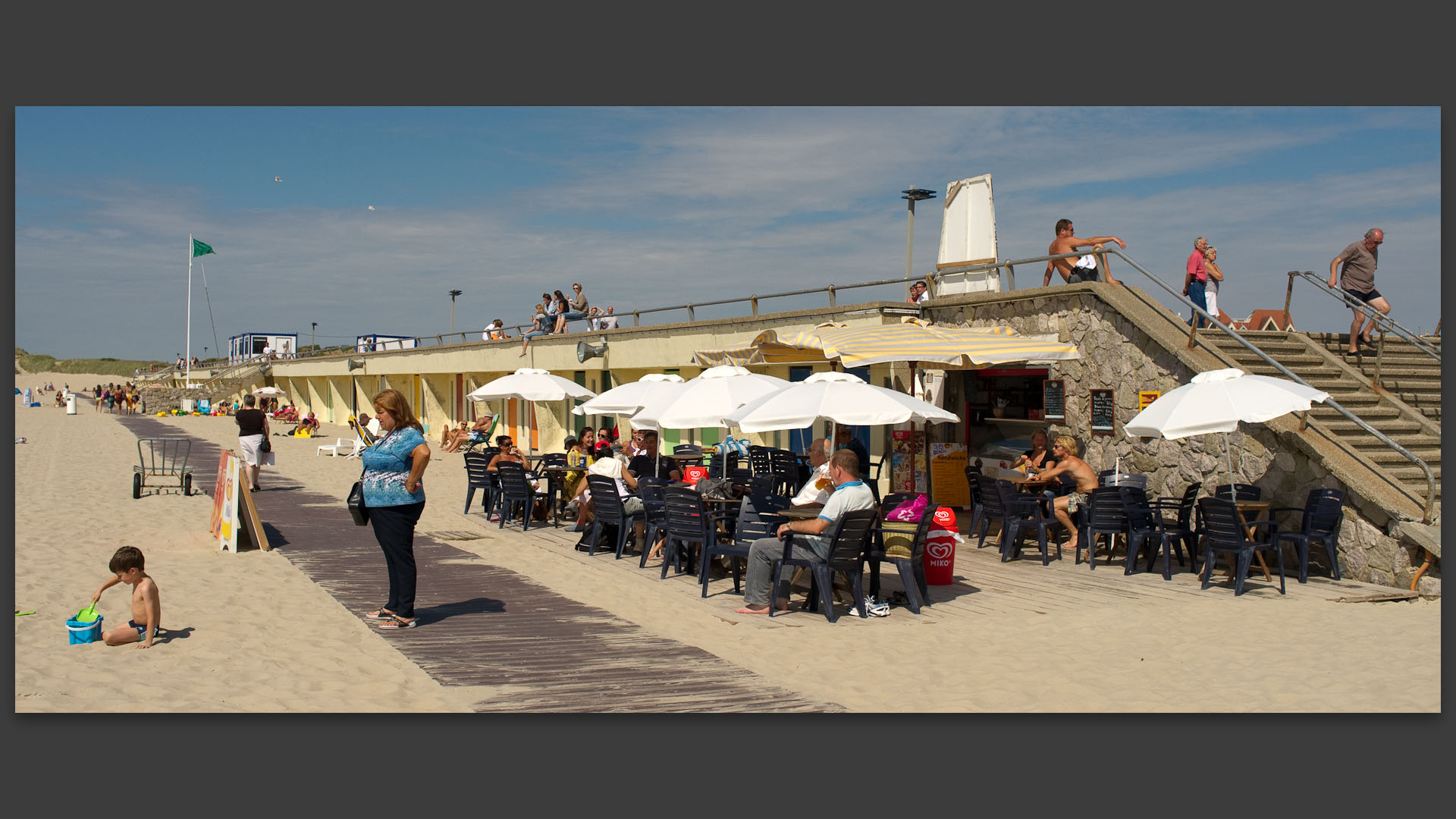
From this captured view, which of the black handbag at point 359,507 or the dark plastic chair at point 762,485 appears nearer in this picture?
the black handbag at point 359,507

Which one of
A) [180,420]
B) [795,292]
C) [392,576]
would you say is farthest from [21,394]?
[392,576]

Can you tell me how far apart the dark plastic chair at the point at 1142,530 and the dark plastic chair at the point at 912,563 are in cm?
223

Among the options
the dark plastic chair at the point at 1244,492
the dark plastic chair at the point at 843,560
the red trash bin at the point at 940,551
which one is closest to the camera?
the dark plastic chair at the point at 843,560

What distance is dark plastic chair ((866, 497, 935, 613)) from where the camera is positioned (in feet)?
25.9

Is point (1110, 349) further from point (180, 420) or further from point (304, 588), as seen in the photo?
point (180, 420)

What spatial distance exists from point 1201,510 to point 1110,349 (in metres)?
3.22

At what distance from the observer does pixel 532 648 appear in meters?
6.66

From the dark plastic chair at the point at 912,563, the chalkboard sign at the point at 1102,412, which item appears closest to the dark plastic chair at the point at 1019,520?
the chalkboard sign at the point at 1102,412

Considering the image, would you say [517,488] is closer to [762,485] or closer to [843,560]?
[762,485]

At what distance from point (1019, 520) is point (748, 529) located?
10.4ft

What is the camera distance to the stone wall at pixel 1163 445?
8.89 m

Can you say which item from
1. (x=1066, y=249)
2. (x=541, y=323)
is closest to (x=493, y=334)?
(x=541, y=323)

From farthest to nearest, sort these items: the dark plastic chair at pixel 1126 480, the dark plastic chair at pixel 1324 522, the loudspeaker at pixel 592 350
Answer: the loudspeaker at pixel 592 350 → the dark plastic chair at pixel 1126 480 → the dark plastic chair at pixel 1324 522

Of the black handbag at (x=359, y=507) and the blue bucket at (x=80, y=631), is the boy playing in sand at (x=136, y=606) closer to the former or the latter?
the blue bucket at (x=80, y=631)
